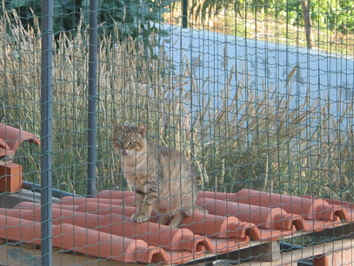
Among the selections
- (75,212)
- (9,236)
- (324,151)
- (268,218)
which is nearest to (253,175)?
(324,151)

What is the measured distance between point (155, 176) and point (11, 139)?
132cm

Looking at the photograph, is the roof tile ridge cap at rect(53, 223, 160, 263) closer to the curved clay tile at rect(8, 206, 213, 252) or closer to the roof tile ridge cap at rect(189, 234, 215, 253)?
the curved clay tile at rect(8, 206, 213, 252)

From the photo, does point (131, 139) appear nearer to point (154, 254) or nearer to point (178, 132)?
point (154, 254)

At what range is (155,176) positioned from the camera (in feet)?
11.7

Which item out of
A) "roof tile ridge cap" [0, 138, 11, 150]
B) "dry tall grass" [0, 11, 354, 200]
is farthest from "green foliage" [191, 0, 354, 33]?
"roof tile ridge cap" [0, 138, 11, 150]

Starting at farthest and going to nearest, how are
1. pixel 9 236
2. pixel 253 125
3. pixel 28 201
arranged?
pixel 253 125 → pixel 28 201 → pixel 9 236

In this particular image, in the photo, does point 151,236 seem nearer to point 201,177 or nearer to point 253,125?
point 201,177

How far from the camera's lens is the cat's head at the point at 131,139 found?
3678 millimetres

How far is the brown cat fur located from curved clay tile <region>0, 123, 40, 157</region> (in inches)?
35.4

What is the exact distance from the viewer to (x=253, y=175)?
5523 mm

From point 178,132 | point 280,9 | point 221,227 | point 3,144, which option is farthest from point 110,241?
point 178,132

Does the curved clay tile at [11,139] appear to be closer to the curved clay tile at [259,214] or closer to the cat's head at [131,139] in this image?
the cat's head at [131,139]

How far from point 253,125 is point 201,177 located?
0.66m

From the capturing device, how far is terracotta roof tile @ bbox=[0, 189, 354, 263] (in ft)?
10.3
